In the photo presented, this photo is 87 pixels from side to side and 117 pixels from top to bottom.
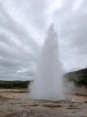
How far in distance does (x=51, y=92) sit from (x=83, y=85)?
152 ft

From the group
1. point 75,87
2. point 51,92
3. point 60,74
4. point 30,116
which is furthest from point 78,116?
point 75,87

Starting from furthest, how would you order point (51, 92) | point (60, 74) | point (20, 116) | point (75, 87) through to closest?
point (75, 87)
point (60, 74)
point (51, 92)
point (20, 116)

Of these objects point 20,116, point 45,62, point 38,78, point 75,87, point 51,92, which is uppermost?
point 75,87

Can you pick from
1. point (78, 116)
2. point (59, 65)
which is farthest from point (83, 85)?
point (78, 116)

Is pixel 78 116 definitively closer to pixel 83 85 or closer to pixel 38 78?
pixel 38 78

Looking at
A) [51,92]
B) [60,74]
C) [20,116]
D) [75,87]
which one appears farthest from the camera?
[75,87]

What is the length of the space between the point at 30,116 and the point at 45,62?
17.7 metres

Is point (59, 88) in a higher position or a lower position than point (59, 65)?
lower

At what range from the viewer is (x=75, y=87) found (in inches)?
2950

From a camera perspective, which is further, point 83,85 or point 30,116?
point 83,85

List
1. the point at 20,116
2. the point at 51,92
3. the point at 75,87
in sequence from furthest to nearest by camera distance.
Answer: the point at 75,87, the point at 51,92, the point at 20,116

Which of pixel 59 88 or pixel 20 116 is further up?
pixel 59 88

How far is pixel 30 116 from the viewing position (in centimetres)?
1612

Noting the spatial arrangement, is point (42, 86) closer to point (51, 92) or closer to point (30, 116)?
point (51, 92)
